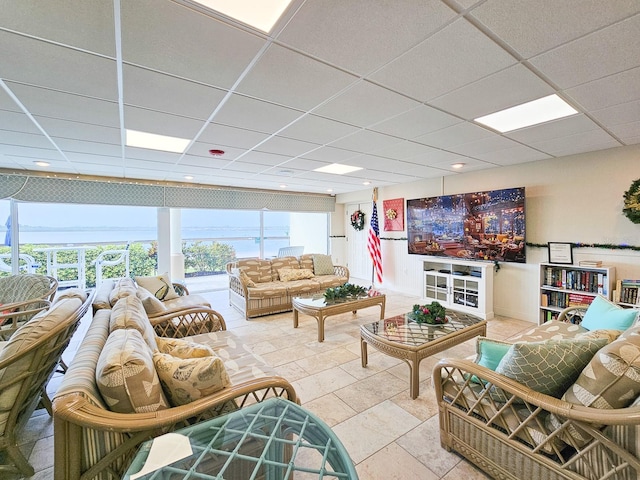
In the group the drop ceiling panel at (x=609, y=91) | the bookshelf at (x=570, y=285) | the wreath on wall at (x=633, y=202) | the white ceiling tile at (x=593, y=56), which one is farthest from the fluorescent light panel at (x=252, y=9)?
the bookshelf at (x=570, y=285)

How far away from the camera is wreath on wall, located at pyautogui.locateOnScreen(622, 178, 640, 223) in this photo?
10.3 ft

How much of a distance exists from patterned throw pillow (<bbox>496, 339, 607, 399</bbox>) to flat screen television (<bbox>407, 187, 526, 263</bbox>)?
3276 millimetres

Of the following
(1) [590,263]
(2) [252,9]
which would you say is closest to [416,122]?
(2) [252,9]

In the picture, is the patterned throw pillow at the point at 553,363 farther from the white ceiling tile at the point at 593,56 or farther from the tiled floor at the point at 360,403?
the white ceiling tile at the point at 593,56

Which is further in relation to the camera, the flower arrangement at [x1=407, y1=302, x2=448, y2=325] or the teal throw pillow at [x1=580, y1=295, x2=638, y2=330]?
the flower arrangement at [x1=407, y1=302, x2=448, y2=325]

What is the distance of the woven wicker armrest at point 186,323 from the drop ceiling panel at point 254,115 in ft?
5.84

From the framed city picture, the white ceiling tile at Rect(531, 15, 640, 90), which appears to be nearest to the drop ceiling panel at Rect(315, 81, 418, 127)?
the white ceiling tile at Rect(531, 15, 640, 90)

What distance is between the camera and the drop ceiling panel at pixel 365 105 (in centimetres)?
199

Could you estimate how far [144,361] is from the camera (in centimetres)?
124

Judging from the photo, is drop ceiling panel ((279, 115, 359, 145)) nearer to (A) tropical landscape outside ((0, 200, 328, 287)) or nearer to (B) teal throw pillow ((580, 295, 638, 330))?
(B) teal throw pillow ((580, 295, 638, 330))

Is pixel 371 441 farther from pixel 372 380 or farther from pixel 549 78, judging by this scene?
pixel 549 78

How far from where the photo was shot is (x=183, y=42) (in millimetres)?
1453

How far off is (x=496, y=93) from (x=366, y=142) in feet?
4.42

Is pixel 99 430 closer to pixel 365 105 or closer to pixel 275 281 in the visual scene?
pixel 365 105
